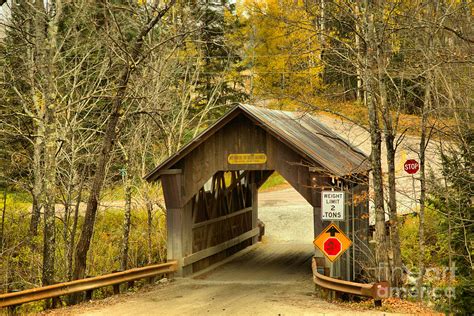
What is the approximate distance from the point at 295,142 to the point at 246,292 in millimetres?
3868

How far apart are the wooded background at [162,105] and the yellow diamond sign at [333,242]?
3.40ft

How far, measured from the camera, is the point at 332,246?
1366cm

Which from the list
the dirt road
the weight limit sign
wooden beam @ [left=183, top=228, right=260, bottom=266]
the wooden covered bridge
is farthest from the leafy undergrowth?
wooden beam @ [left=183, top=228, right=260, bottom=266]

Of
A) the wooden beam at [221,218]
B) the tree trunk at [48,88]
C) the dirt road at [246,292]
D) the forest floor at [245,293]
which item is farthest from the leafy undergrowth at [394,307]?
the tree trunk at [48,88]

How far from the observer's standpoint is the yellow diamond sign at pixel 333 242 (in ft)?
44.5

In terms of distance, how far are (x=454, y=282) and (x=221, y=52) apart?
23925 millimetres

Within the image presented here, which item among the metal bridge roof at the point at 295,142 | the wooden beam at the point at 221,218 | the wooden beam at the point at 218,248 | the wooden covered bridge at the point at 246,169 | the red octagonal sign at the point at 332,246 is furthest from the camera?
the wooden beam at the point at 221,218

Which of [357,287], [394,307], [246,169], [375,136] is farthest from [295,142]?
[394,307]

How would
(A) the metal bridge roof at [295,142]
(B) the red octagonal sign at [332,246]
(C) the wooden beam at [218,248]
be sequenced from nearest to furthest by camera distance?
(B) the red octagonal sign at [332,246]
(A) the metal bridge roof at [295,142]
(C) the wooden beam at [218,248]

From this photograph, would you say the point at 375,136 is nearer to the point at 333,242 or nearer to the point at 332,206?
the point at 332,206

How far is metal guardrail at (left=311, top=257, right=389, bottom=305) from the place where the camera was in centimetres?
1285

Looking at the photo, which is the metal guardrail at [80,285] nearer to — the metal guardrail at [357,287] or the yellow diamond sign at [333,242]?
the metal guardrail at [357,287]

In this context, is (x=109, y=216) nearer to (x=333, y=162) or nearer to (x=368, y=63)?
(x=333, y=162)

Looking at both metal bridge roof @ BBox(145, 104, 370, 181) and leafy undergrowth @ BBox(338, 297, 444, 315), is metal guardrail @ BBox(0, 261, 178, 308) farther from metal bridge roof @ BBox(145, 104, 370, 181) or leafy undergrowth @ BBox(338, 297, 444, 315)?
leafy undergrowth @ BBox(338, 297, 444, 315)
